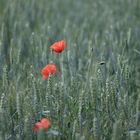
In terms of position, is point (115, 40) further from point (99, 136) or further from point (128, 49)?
point (99, 136)

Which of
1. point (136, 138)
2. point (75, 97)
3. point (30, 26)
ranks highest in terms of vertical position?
point (30, 26)

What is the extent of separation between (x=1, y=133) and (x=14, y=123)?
0.89 feet

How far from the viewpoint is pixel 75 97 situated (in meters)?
2.32

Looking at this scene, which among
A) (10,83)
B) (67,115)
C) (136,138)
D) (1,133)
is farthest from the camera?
(10,83)

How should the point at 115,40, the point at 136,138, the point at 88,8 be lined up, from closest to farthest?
the point at 136,138 < the point at 115,40 < the point at 88,8

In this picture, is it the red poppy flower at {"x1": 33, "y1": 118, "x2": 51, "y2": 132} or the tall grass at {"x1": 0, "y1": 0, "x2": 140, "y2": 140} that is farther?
the tall grass at {"x1": 0, "y1": 0, "x2": 140, "y2": 140}

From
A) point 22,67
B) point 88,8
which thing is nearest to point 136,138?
point 22,67

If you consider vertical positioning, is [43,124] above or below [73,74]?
below

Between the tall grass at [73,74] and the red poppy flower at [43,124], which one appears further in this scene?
the tall grass at [73,74]

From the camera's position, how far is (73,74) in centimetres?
258

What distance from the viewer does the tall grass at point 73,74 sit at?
2.09 meters

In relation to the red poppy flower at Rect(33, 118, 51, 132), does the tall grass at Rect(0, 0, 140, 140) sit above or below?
above

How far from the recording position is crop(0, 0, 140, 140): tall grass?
209 centimetres

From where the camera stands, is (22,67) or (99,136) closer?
(99,136)
